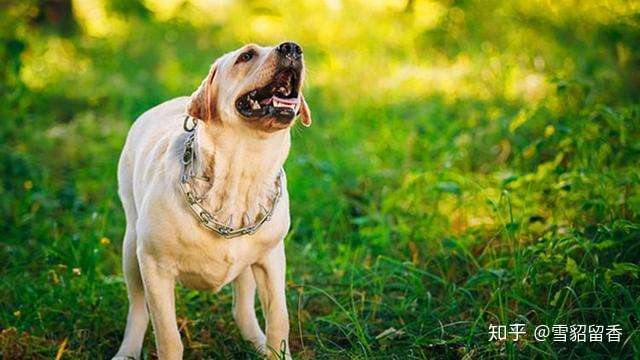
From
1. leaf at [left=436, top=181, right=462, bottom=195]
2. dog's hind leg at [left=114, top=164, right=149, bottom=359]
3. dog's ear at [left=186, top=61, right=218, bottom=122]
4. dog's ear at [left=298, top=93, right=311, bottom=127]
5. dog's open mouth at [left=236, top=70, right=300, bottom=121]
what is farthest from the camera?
leaf at [left=436, top=181, right=462, bottom=195]

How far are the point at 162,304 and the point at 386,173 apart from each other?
249cm

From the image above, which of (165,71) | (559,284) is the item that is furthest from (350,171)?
(165,71)

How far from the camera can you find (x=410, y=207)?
14.8 feet

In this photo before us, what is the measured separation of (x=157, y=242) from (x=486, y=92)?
4.34 meters

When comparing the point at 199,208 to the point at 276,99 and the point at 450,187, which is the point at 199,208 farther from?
the point at 450,187

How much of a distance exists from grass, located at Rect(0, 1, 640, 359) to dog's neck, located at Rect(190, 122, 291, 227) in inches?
29.1

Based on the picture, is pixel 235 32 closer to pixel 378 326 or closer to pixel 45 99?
pixel 45 99

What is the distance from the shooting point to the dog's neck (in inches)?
114

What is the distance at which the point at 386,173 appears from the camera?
5191 millimetres

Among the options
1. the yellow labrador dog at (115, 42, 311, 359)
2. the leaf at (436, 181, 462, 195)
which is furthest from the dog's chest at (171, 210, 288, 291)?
the leaf at (436, 181, 462, 195)

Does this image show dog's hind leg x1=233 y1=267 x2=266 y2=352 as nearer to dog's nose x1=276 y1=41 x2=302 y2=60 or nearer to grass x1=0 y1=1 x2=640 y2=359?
grass x1=0 y1=1 x2=640 y2=359

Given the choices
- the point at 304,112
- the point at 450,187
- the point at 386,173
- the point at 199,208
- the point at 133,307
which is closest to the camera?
the point at 199,208

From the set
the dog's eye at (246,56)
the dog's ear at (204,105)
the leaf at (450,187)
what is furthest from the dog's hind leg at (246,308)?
the leaf at (450,187)

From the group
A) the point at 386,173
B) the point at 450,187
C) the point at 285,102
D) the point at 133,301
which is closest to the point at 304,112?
the point at 285,102
